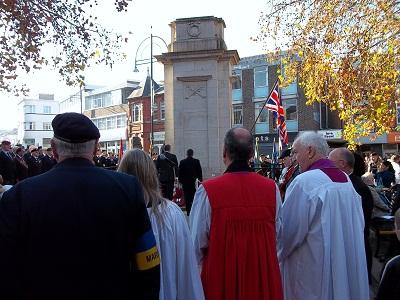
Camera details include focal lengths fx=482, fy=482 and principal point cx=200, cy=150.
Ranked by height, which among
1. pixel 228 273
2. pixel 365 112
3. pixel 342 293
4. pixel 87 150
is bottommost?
pixel 342 293

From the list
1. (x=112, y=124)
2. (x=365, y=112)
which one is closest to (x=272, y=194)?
(x=365, y=112)

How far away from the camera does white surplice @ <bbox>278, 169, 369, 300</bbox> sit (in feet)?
13.3

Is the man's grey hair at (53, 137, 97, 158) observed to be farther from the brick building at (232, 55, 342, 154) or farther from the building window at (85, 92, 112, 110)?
the building window at (85, 92, 112, 110)

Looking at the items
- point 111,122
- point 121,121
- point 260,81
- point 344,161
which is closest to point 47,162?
point 344,161

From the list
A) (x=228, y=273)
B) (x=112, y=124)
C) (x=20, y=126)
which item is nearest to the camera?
(x=228, y=273)

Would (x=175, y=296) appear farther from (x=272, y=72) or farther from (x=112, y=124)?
(x=112, y=124)

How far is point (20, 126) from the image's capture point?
332 feet

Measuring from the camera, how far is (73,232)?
234 cm

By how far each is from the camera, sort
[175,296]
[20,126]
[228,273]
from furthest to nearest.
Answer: [20,126] < [228,273] < [175,296]

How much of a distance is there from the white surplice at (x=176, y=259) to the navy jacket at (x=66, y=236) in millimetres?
966

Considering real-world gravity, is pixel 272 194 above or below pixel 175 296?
above

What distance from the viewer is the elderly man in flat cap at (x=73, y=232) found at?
231 centimetres

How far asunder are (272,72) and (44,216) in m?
50.0

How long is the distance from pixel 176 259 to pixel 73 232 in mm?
1310
